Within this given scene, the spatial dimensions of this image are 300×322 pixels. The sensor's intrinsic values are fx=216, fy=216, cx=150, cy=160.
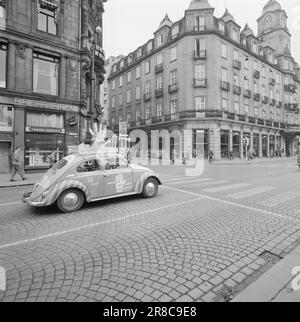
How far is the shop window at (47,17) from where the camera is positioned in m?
16.4

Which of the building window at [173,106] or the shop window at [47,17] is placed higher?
the shop window at [47,17]

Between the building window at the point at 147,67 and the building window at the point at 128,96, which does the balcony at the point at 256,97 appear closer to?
the building window at the point at 147,67

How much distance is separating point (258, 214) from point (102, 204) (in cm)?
430

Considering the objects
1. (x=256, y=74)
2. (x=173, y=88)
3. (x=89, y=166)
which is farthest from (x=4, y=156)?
(x=256, y=74)

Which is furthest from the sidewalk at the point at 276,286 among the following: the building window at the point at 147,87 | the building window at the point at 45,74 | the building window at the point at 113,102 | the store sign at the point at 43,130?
the building window at the point at 113,102

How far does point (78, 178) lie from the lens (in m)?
5.95

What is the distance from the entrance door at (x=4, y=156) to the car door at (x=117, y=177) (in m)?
12.0

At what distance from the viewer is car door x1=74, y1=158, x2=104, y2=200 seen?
19.9ft

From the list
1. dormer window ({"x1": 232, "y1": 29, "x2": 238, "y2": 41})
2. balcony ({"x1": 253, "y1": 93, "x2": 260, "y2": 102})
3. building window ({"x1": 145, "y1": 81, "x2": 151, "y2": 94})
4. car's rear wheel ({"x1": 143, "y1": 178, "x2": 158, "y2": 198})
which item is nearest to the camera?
car's rear wheel ({"x1": 143, "y1": 178, "x2": 158, "y2": 198})

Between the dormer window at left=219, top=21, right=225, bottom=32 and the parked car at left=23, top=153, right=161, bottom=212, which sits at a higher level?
the dormer window at left=219, top=21, right=225, bottom=32

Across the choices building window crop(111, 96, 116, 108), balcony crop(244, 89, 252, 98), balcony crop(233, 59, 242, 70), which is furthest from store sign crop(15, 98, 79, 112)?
building window crop(111, 96, 116, 108)

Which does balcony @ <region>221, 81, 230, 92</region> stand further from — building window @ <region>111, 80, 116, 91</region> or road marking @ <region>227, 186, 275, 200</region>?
road marking @ <region>227, 186, 275, 200</region>

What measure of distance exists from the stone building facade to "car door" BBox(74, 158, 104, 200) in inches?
986

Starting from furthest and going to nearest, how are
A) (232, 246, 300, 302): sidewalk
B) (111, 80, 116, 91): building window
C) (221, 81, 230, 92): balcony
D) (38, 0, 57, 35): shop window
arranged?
(111, 80, 116, 91): building window
(221, 81, 230, 92): balcony
(38, 0, 57, 35): shop window
(232, 246, 300, 302): sidewalk
